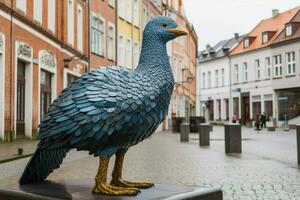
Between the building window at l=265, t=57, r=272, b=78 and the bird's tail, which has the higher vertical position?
the building window at l=265, t=57, r=272, b=78

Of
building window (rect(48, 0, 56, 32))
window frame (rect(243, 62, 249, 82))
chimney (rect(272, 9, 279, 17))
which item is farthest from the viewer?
chimney (rect(272, 9, 279, 17))

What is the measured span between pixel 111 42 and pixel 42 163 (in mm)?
33797

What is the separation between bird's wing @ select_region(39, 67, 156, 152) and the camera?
13.8 ft

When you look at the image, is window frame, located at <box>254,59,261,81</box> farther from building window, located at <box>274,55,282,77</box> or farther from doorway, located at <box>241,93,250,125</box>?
building window, located at <box>274,55,282,77</box>

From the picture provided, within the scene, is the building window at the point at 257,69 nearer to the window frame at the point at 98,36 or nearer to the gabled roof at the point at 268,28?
the gabled roof at the point at 268,28

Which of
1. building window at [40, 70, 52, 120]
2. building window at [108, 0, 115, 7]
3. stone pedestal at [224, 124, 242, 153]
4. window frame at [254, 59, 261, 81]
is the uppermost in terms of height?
building window at [108, 0, 115, 7]

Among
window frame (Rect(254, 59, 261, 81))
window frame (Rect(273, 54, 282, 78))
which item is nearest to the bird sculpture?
window frame (Rect(273, 54, 282, 78))

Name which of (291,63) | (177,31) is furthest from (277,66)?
(177,31)

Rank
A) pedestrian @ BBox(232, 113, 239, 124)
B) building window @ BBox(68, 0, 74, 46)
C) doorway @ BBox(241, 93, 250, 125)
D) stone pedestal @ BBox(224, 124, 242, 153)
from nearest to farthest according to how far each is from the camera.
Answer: stone pedestal @ BBox(224, 124, 242, 153) → building window @ BBox(68, 0, 74, 46) → pedestrian @ BBox(232, 113, 239, 124) → doorway @ BBox(241, 93, 250, 125)

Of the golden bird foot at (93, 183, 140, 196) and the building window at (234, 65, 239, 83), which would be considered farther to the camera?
the building window at (234, 65, 239, 83)

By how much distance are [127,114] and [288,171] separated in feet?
25.4

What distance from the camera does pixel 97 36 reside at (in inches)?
1375

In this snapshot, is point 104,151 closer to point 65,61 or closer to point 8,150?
point 8,150

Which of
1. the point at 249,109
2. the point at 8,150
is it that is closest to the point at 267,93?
the point at 249,109
